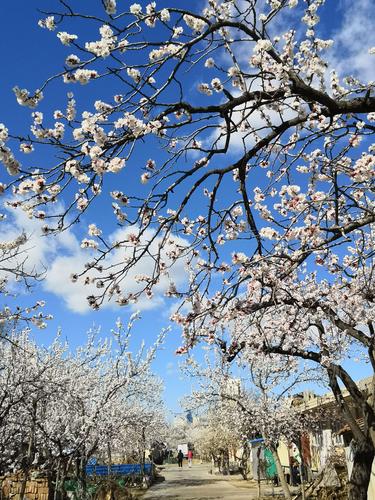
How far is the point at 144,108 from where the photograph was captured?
14.1ft

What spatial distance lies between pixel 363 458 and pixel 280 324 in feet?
9.50

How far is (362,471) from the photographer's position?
834 centimetres

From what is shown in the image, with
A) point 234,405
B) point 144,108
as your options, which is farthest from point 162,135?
point 234,405

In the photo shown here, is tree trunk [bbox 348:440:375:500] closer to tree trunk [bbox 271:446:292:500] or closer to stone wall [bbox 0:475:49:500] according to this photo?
tree trunk [bbox 271:446:292:500]

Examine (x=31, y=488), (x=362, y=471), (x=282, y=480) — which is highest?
(x=362, y=471)

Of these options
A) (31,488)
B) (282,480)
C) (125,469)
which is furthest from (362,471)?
(125,469)

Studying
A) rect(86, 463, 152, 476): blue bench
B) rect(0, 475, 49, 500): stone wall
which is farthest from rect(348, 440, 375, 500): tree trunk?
rect(86, 463, 152, 476): blue bench

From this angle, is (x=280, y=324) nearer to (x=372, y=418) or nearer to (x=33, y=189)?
(x=372, y=418)

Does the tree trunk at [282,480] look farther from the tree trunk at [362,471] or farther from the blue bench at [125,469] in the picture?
the blue bench at [125,469]

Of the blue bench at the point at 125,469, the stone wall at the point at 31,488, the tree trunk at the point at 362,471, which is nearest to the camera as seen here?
the tree trunk at the point at 362,471

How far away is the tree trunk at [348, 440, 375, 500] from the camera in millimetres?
8320

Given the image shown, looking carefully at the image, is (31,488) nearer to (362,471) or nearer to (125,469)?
(362,471)

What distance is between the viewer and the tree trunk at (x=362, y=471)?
8320mm

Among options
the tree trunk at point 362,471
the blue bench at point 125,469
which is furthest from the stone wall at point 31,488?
the blue bench at point 125,469
